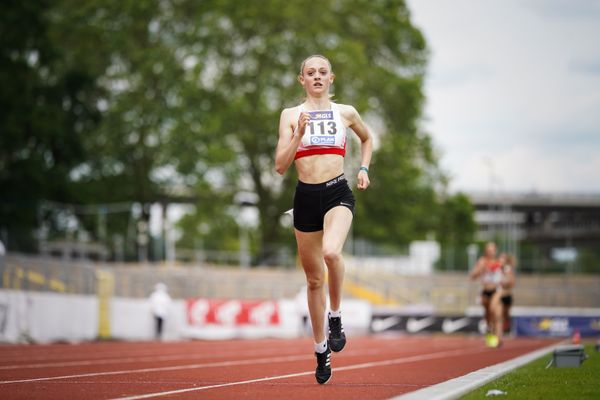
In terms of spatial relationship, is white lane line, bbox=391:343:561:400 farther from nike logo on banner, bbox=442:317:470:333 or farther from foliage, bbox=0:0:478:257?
→ foliage, bbox=0:0:478:257

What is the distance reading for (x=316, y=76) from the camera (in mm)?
9977

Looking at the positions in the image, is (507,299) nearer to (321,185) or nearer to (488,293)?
(488,293)

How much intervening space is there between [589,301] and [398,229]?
932cm

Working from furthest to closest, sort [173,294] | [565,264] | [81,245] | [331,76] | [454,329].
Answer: [565,264]
[81,245]
[173,294]
[454,329]
[331,76]

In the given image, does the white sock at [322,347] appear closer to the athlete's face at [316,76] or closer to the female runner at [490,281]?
the athlete's face at [316,76]

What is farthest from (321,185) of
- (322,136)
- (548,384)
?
(548,384)

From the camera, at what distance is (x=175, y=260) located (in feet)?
207

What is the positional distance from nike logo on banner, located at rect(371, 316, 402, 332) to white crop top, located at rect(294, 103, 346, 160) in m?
31.6

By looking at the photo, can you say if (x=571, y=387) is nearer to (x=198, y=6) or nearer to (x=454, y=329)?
(x=454, y=329)

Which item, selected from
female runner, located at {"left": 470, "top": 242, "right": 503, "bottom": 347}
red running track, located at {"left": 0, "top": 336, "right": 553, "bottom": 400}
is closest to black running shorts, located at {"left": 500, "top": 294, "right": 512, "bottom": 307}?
female runner, located at {"left": 470, "top": 242, "right": 503, "bottom": 347}

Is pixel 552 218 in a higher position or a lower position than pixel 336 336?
higher

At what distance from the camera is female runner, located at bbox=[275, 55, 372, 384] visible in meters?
9.70

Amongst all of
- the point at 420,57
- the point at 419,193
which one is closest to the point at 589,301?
the point at 419,193

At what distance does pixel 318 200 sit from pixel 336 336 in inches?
44.4
